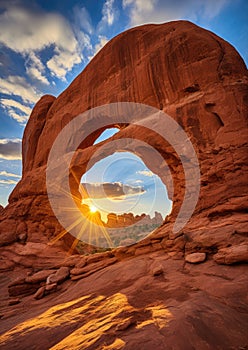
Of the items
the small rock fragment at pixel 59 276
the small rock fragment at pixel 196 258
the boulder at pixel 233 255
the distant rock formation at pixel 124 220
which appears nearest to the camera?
the boulder at pixel 233 255

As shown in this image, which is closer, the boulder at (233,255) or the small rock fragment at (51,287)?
the boulder at (233,255)

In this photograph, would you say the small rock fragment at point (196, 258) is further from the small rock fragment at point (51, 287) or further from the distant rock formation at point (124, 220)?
the distant rock formation at point (124, 220)

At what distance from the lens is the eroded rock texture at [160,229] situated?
332 cm


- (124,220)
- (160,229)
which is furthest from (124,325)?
(124,220)

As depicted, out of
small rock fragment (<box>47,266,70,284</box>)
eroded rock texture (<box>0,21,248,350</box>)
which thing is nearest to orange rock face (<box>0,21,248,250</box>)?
eroded rock texture (<box>0,21,248,350</box>)

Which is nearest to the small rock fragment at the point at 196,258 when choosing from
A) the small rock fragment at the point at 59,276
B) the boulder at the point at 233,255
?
the boulder at the point at 233,255

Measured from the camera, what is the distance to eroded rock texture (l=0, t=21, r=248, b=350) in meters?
3.32

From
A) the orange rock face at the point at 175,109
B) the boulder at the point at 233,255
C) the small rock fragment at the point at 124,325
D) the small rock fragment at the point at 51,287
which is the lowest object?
the small rock fragment at the point at 51,287

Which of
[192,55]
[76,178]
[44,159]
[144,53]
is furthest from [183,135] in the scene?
[44,159]

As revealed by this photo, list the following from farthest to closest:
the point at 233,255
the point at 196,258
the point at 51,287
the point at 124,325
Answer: the point at 51,287
the point at 196,258
the point at 233,255
the point at 124,325

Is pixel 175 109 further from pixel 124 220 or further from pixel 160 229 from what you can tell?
pixel 124 220

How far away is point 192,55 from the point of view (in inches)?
410

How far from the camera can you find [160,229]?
8516 millimetres

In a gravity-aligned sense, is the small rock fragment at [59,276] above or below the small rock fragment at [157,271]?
below
